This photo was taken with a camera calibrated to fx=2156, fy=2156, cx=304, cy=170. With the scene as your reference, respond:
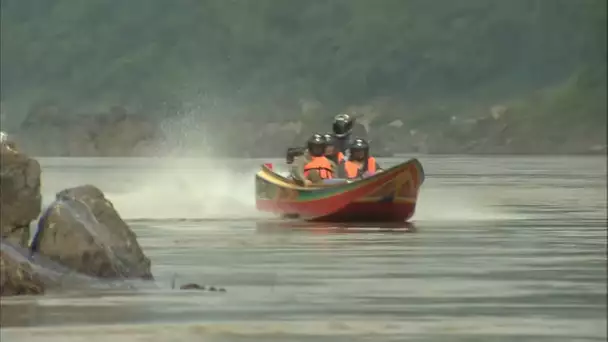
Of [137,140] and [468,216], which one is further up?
[137,140]

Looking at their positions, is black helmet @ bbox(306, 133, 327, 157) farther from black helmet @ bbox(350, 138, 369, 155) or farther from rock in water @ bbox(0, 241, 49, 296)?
rock in water @ bbox(0, 241, 49, 296)

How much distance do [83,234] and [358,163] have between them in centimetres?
2231

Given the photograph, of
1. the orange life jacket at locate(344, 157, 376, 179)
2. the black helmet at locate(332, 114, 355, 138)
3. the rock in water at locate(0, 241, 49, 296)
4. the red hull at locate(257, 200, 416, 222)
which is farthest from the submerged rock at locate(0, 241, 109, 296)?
the black helmet at locate(332, 114, 355, 138)

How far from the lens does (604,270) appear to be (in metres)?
32.1

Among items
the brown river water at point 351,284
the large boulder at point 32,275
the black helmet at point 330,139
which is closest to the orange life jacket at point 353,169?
the black helmet at point 330,139

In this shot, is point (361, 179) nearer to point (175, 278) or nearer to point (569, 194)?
point (175, 278)

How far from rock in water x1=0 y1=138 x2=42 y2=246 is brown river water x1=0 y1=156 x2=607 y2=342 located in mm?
1369

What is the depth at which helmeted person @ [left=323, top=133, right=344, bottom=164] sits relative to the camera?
4881 cm

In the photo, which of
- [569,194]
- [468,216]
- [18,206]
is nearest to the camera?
[18,206]

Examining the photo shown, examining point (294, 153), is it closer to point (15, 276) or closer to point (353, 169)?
point (353, 169)

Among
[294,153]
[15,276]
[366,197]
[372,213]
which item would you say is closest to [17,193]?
[15,276]

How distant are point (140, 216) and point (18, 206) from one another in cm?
2706

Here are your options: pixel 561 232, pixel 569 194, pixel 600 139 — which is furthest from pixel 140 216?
pixel 600 139

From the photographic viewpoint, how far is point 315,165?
48.9 metres
